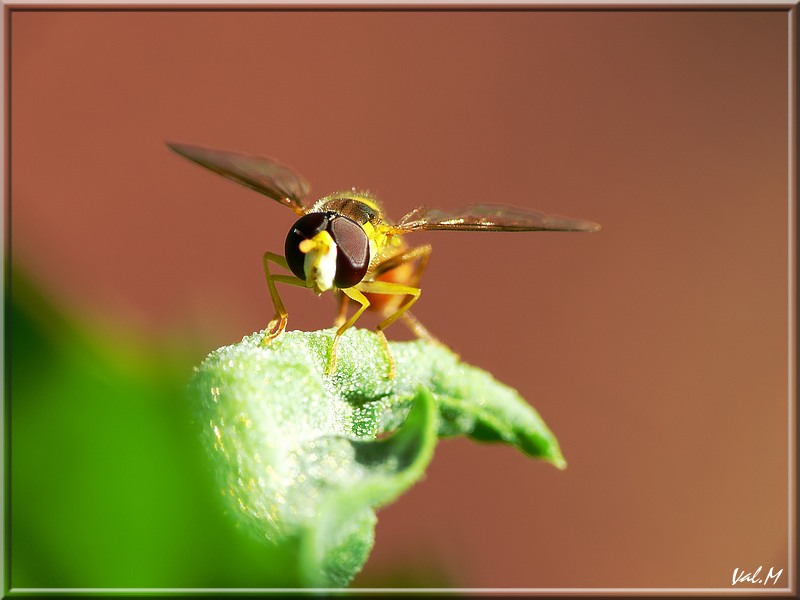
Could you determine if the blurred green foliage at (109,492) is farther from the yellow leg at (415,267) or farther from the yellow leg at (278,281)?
the yellow leg at (415,267)

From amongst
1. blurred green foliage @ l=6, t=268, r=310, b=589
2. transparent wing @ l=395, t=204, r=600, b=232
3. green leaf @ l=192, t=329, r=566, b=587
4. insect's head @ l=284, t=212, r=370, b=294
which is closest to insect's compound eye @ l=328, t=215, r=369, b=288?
insect's head @ l=284, t=212, r=370, b=294

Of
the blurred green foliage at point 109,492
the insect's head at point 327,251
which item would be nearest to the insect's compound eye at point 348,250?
the insect's head at point 327,251

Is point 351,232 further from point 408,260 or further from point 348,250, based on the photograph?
point 408,260

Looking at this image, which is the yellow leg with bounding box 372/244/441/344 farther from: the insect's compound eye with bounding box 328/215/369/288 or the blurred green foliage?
the blurred green foliage

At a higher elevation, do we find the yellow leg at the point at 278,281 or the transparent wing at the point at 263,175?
the transparent wing at the point at 263,175

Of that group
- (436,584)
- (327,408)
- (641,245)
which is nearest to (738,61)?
(641,245)
